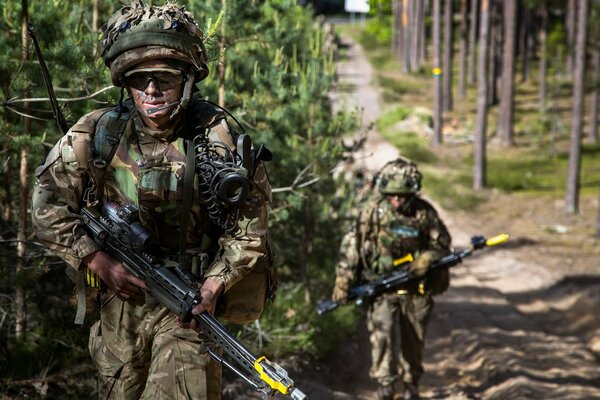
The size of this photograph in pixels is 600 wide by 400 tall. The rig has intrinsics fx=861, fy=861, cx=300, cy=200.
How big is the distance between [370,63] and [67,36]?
4869cm

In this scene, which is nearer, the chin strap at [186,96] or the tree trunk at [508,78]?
the chin strap at [186,96]

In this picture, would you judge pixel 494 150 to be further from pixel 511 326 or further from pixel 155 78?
pixel 155 78

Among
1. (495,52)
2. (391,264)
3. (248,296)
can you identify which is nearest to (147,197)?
(248,296)

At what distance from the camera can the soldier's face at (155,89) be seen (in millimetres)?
3553

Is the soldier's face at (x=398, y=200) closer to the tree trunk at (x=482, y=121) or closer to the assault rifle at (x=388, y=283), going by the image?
the assault rifle at (x=388, y=283)

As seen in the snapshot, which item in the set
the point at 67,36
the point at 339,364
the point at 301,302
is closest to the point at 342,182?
the point at 301,302

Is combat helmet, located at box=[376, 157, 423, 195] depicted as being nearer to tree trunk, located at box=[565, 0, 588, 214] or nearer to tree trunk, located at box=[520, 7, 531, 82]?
tree trunk, located at box=[565, 0, 588, 214]

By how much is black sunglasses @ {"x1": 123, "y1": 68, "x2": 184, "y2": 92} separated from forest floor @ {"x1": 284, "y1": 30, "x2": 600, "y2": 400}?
154 inches

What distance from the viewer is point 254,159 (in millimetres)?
3596

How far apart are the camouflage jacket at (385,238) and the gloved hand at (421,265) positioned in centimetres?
12

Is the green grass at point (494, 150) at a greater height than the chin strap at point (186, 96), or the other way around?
the chin strap at point (186, 96)

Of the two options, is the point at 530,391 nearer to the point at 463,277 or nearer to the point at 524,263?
the point at 463,277

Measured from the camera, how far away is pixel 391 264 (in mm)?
7859

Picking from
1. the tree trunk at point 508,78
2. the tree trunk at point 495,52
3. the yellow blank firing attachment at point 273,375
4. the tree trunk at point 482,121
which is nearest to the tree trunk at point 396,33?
the tree trunk at point 495,52
